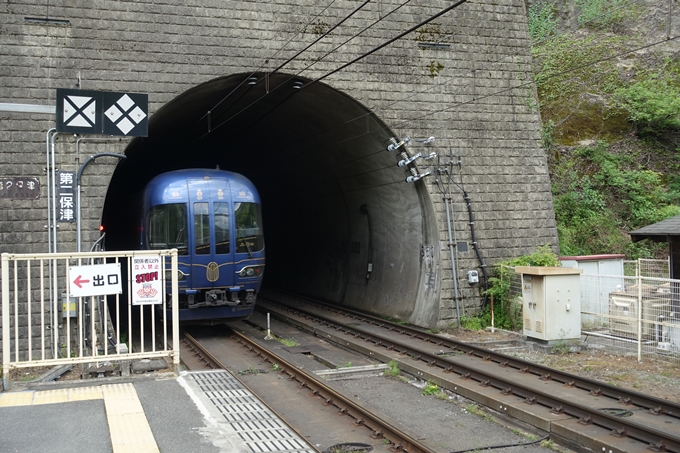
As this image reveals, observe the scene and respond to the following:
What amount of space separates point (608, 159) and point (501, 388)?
46.7 ft

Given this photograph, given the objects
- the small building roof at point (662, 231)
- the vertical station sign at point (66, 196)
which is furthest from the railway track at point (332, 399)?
the small building roof at point (662, 231)

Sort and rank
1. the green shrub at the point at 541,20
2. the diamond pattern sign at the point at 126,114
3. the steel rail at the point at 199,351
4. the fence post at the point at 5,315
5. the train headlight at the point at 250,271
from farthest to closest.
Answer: the green shrub at the point at 541,20 < the train headlight at the point at 250,271 < the diamond pattern sign at the point at 126,114 < the steel rail at the point at 199,351 < the fence post at the point at 5,315

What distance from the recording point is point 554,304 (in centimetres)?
1148

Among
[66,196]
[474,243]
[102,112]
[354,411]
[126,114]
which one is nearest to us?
[354,411]

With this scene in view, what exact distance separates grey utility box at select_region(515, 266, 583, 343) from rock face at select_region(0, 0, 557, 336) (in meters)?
2.49

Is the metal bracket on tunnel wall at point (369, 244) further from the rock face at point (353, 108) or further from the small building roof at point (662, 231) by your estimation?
the small building roof at point (662, 231)

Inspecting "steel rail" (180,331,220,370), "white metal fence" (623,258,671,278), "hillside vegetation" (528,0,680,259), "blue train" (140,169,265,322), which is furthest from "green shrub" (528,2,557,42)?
"steel rail" (180,331,220,370)

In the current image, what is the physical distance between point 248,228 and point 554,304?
6291mm

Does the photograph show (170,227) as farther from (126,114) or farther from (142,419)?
(142,419)

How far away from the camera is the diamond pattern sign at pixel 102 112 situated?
11.5 metres

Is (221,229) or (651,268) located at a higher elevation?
(221,229)

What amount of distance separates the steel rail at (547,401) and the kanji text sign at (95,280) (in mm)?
5110

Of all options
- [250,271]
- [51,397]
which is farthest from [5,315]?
[250,271]

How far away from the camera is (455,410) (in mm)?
8289
